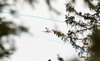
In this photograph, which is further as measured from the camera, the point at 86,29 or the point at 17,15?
the point at 86,29

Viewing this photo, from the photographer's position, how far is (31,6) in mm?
1012

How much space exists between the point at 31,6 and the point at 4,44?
35 cm

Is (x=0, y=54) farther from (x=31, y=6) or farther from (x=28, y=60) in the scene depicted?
(x=28, y=60)

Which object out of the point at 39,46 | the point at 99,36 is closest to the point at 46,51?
the point at 39,46

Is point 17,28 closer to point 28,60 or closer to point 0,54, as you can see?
point 0,54

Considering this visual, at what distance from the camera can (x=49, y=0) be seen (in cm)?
104

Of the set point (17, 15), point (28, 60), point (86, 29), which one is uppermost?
point (17, 15)

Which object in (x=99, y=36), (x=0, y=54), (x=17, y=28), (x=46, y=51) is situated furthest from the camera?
(x=46, y=51)

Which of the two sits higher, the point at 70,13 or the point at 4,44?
the point at 70,13

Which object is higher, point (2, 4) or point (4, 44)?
point (2, 4)

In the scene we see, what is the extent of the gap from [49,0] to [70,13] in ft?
10.9

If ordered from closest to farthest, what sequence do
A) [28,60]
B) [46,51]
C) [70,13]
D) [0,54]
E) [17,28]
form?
[17,28] < [0,54] < [70,13] < [28,60] < [46,51]

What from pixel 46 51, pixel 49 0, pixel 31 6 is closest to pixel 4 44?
pixel 31 6

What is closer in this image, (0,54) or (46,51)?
(0,54)
